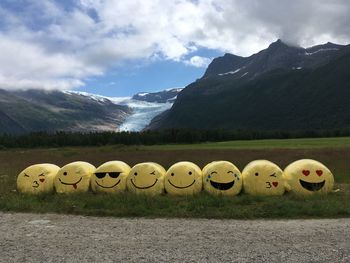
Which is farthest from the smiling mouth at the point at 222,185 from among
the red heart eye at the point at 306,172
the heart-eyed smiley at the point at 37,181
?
the heart-eyed smiley at the point at 37,181

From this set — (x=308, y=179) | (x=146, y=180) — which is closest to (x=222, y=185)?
(x=146, y=180)

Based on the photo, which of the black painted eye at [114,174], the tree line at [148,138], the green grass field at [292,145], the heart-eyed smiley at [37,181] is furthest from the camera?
the tree line at [148,138]

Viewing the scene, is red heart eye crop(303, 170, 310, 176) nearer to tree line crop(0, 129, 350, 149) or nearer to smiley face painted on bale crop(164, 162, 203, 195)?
smiley face painted on bale crop(164, 162, 203, 195)

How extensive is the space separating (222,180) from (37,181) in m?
9.24

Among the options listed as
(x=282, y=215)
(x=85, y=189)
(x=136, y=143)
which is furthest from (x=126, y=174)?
(x=136, y=143)

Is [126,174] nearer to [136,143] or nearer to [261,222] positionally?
[261,222]

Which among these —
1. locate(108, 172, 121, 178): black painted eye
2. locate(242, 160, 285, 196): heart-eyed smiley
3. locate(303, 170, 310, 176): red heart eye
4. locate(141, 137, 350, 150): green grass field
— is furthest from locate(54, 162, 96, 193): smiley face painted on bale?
locate(141, 137, 350, 150): green grass field

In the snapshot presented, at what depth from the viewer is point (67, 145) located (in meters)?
161

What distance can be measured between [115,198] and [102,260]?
25.6 ft

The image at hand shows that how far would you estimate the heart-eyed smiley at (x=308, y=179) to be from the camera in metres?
20.3

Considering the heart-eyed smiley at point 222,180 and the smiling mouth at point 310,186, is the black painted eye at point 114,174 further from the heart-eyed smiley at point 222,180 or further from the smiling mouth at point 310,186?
the smiling mouth at point 310,186

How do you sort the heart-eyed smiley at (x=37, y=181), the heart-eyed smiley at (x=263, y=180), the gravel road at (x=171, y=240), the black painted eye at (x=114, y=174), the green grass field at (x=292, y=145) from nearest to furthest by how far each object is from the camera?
the gravel road at (x=171, y=240)
the heart-eyed smiley at (x=263, y=180)
the black painted eye at (x=114, y=174)
the heart-eyed smiley at (x=37, y=181)
the green grass field at (x=292, y=145)

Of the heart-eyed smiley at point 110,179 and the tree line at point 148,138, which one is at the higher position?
the tree line at point 148,138

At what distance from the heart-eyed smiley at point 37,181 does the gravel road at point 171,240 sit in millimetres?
6161
